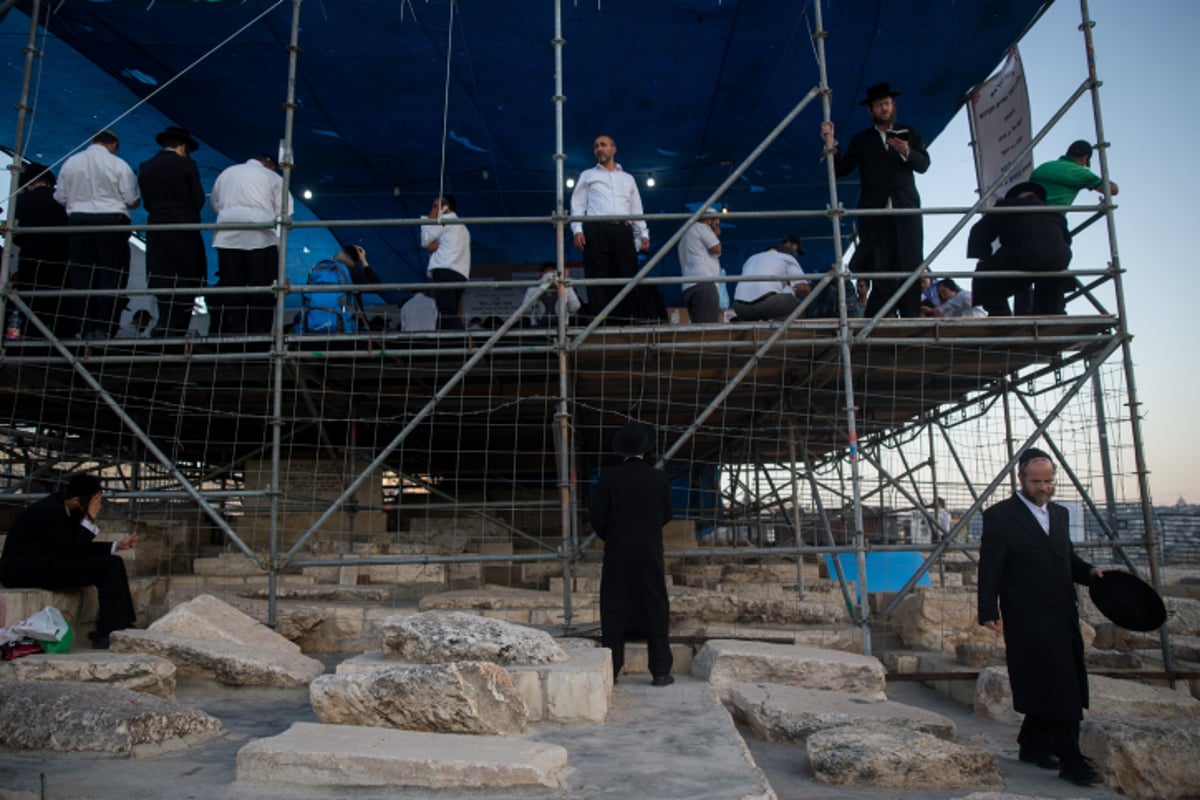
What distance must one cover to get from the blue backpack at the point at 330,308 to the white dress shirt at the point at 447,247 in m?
0.75

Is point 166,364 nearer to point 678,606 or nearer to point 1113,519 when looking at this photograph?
point 678,606

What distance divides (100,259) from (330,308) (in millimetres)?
1824

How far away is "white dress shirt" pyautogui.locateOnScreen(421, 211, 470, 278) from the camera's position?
7.77 m

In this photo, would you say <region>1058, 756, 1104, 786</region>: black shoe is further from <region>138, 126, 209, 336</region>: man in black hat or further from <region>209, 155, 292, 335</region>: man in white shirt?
<region>138, 126, 209, 336</region>: man in black hat

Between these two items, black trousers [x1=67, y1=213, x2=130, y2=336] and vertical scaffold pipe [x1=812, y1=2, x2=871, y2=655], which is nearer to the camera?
vertical scaffold pipe [x1=812, y1=2, x2=871, y2=655]

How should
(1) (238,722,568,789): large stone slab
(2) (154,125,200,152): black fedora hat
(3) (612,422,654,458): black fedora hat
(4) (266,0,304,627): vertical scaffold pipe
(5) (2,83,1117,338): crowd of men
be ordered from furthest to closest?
(2) (154,125,200,152): black fedora hat < (5) (2,83,1117,338): crowd of men < (4) (266,0,304,627): vertical scaffold pipe < (3) (612,422,654,458): black fedora hat < (1) (238,722,568,789): large stone slab

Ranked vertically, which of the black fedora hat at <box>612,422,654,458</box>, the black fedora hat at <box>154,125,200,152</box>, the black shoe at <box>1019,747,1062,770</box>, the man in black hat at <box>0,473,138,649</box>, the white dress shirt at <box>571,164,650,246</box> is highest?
the black fedora hat at <box>154,125,200,152</box>

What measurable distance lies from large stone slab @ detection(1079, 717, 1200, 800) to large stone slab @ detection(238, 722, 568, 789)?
8.76 feet

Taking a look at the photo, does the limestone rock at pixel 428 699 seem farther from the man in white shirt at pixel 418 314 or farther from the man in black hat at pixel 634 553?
the man in white shirt at pixel 418 314

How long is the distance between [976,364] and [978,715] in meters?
3.12

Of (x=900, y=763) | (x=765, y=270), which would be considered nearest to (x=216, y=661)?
(x=900, y=763)

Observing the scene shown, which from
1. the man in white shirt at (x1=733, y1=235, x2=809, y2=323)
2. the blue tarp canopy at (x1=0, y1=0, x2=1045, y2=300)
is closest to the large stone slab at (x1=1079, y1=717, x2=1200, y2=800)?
the man in white shirt at (x1=733, y1=235, x2=809, y2=323)

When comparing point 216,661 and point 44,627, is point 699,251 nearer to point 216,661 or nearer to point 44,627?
point 216,661

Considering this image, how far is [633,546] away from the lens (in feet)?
16.6
